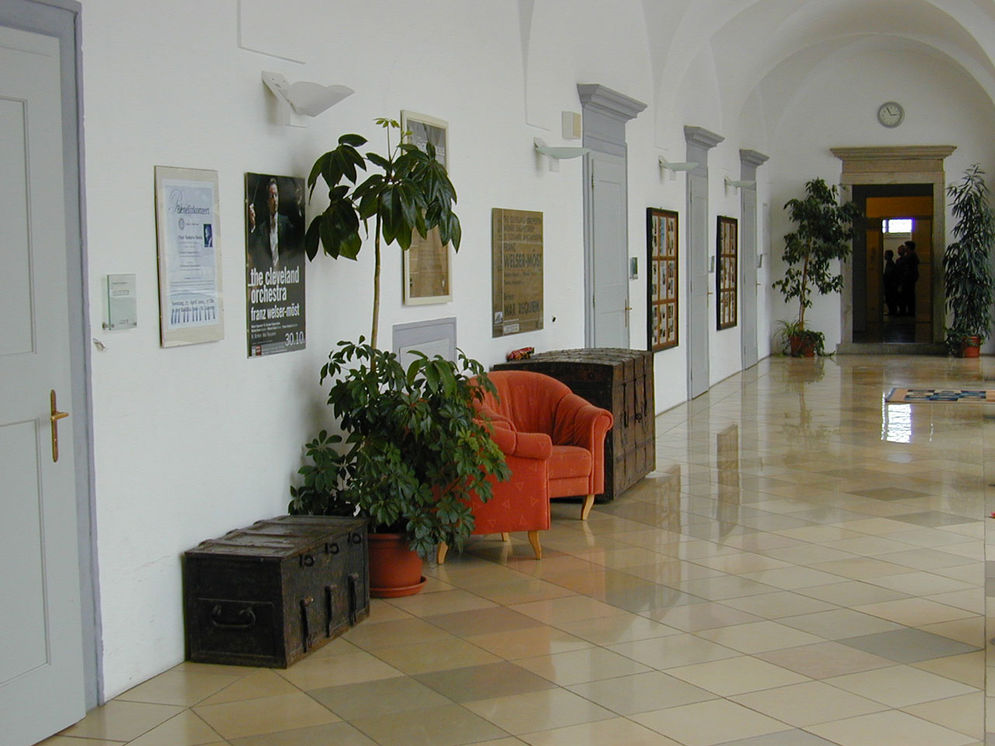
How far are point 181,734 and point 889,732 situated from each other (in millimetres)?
2272

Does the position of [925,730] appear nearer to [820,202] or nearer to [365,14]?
[365,14]

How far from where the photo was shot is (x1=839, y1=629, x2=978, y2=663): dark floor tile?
14.3ft

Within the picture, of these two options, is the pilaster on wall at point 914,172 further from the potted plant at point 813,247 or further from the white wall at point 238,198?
the white wall at point 238,198

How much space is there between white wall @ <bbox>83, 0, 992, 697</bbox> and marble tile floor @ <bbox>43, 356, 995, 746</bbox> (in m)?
0.68

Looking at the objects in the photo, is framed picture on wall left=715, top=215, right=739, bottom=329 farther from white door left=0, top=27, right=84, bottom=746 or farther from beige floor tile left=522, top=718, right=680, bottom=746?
white door left=0, top=27, right=84, bottom=746

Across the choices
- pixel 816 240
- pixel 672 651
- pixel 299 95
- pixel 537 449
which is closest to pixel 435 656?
pixel 672 651

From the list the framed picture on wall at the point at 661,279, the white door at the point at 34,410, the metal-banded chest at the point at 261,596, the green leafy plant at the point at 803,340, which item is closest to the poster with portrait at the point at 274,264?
the metal-banded chest at the point at 261,596

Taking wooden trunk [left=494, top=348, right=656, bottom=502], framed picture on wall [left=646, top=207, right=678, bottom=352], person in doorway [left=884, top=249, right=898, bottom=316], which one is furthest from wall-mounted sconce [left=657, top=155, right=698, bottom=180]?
person in doorway [left=884, top=249, right=898, bottom=316]

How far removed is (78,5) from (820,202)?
49.8 ft

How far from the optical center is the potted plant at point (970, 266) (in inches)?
656

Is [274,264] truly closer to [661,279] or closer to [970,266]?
[661,279]

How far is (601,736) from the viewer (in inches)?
143

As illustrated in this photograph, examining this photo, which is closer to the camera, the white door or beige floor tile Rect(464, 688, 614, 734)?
the white door

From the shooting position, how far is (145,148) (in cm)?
414
